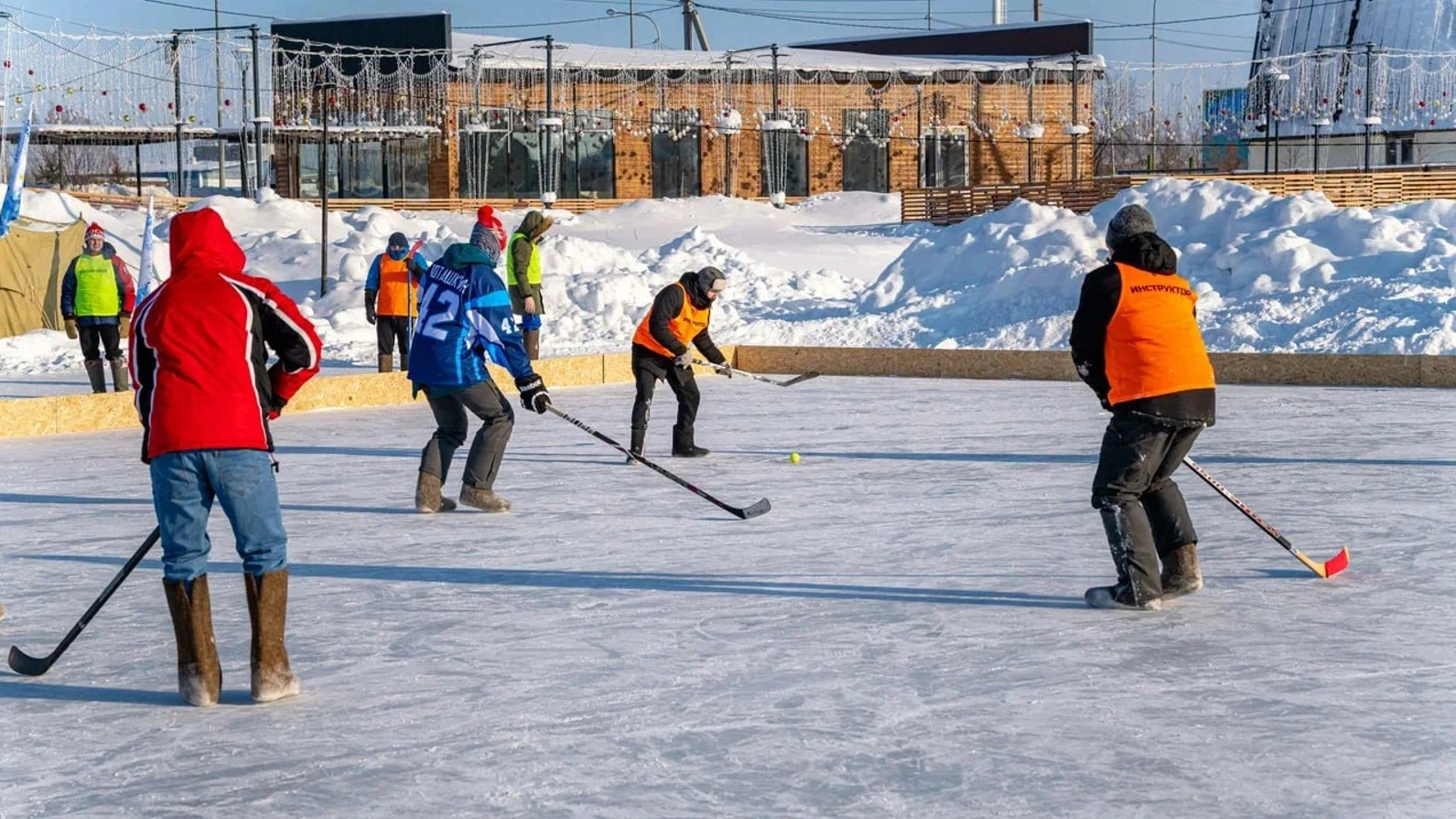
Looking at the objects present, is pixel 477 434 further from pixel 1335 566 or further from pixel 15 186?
pixel 1335 566

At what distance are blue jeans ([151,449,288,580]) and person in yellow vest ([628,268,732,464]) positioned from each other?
5.73m

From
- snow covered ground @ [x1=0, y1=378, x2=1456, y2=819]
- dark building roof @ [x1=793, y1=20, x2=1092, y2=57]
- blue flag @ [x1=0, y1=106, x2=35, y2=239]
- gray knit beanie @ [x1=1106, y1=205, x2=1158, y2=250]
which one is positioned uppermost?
dark building roof @ [x1=793, y1=20, x2=1092, y2=57]

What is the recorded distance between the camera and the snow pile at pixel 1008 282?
18.7 m

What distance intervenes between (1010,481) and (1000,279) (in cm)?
1252

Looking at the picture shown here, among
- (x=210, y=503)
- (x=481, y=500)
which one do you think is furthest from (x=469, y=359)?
(x=210, y=503)

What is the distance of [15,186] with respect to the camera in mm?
7008

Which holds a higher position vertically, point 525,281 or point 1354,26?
point 1354,26

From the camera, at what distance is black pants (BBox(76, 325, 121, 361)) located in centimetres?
1396

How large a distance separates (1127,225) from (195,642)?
323 cm

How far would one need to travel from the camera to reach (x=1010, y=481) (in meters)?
9.70

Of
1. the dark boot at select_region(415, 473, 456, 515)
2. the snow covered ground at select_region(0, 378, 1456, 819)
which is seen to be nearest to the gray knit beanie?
the snow covered ground at select_region(0, 378, 1456, 819)

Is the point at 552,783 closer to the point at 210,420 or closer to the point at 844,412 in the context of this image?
the point at 210,420

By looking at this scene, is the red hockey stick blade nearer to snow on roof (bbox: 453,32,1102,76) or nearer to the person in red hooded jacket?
the person in red hooded jacket

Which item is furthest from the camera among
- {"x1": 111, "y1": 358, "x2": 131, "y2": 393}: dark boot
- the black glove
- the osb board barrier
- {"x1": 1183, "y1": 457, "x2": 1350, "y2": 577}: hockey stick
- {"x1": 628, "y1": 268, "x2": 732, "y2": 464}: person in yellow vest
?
{"x1": 111, "y1": 358, "x2": 131, "y2": 393}: dark boot
